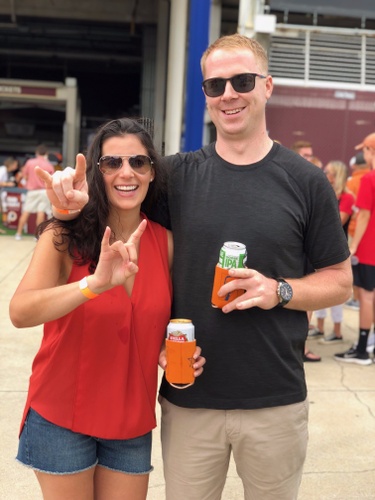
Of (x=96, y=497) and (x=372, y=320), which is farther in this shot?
(x=372, y=320)

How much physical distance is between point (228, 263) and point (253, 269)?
Result: 171 millimetres

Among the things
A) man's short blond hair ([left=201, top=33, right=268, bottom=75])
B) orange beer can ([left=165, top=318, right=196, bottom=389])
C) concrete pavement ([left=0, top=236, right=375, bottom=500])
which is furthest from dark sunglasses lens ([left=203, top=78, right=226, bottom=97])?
concrete pavement ([left=0, top=236, right=375, bottom=500])

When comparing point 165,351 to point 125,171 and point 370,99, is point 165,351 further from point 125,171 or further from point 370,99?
point 370,99

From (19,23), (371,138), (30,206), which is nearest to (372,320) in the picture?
(371,138)

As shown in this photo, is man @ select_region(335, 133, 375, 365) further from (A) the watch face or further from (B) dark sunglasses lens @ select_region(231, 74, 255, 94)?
(A) the watch face

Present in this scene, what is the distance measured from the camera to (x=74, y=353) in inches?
82.7

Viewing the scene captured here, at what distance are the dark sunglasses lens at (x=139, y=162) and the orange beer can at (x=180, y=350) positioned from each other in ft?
1.79

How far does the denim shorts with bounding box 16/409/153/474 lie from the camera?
2068 millimetres

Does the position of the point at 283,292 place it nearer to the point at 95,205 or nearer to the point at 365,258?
the point at 95,205

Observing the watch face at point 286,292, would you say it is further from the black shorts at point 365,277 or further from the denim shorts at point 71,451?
the black shorts at point 365,277

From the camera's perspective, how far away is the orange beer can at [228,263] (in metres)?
1.95

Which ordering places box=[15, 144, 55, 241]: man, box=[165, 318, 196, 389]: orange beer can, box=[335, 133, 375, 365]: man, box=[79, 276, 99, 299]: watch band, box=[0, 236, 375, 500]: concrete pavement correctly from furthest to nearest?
box=[15, 144, 55, 241]: man
box=[335, 133, 375, 365]: man
box=[0, 236, 375, 500]: concrete pavement
box=[165, 318, 196, 389]: orange beer can
box=[79, 276, 99, 299]: watch band

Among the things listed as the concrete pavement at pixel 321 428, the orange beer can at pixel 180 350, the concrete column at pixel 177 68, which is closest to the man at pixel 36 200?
the concrete column at pixel 177 68

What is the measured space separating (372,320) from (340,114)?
24.8 feet
